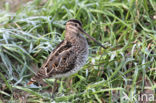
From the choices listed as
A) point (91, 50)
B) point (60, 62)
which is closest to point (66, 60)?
point (60, 62)

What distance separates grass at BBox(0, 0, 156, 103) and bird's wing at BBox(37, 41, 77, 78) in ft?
1.05

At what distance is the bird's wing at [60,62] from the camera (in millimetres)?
3881

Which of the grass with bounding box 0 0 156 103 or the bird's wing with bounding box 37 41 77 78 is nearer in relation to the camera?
the bird's wing with bounding box 37 41 77 78

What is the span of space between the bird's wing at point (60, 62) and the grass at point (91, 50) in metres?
0.32

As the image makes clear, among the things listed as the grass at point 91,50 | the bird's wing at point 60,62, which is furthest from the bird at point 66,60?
the grass at point 91,50

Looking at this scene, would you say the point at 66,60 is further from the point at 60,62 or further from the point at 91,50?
the point at 91,50

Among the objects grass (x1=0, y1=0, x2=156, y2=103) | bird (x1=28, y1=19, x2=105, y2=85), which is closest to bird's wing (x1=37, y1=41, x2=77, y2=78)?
bird (x1=28, y1=19, x2=105, y2=85)

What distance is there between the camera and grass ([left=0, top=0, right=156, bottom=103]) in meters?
4.05

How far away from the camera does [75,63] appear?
12.7ft

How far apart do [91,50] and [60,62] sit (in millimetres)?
949

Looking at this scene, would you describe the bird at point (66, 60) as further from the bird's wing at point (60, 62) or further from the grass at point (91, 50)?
the grass at point (91, 50)

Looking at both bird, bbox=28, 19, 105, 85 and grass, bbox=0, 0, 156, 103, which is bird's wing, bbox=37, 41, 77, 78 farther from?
grass, bbox=0, 0, 156, 103

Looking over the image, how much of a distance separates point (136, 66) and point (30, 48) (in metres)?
1.58

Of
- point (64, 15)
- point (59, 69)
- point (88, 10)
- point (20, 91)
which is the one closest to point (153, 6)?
point (88, 10)
